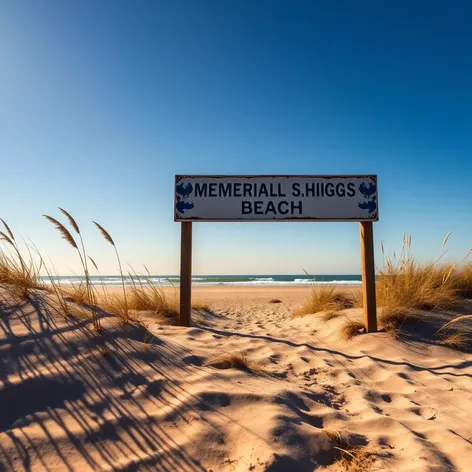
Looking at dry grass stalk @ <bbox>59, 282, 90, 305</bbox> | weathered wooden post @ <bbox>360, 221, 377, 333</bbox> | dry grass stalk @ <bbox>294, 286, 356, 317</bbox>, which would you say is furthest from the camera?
dry grass stalk @ <bbox>294, 286, 356, 317</bbox>

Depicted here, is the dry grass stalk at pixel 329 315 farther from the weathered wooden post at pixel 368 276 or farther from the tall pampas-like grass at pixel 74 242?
the tall pampas-like grass at pixel 74 242

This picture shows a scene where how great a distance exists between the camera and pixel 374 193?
5180 mm

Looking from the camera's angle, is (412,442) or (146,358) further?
(146,358)

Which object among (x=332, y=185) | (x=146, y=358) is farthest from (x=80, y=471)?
(x=332, y=185)

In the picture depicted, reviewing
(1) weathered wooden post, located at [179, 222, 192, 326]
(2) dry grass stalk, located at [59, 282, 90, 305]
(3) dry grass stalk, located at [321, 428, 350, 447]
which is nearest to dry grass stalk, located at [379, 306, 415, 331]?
(1) weathered wooden post, located at [179, 222, 192, 326]

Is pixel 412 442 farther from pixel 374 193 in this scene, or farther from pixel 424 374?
pixel 374 193

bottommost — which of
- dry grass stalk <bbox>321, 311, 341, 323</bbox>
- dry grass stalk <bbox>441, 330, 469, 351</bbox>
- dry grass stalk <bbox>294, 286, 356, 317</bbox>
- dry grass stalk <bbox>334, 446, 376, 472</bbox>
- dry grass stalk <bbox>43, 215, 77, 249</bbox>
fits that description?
dry grass stalk <bbox>334, 446, 376, 472</bbox>

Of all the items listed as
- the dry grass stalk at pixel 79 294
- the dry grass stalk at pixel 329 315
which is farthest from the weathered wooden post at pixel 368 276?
the dry grass stalk at pixel 79 294

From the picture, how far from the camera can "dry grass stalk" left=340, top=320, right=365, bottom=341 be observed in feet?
15.2

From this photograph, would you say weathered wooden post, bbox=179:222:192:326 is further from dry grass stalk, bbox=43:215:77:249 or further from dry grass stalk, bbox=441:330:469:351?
dry grass stalk, bbox=441:330:469:351

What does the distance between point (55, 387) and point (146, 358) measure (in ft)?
2.42

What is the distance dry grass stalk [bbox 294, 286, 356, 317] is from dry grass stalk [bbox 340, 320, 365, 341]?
1.42 meters

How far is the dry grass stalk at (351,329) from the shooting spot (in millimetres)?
4645

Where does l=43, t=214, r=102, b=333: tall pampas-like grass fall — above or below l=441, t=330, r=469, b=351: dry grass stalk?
above
